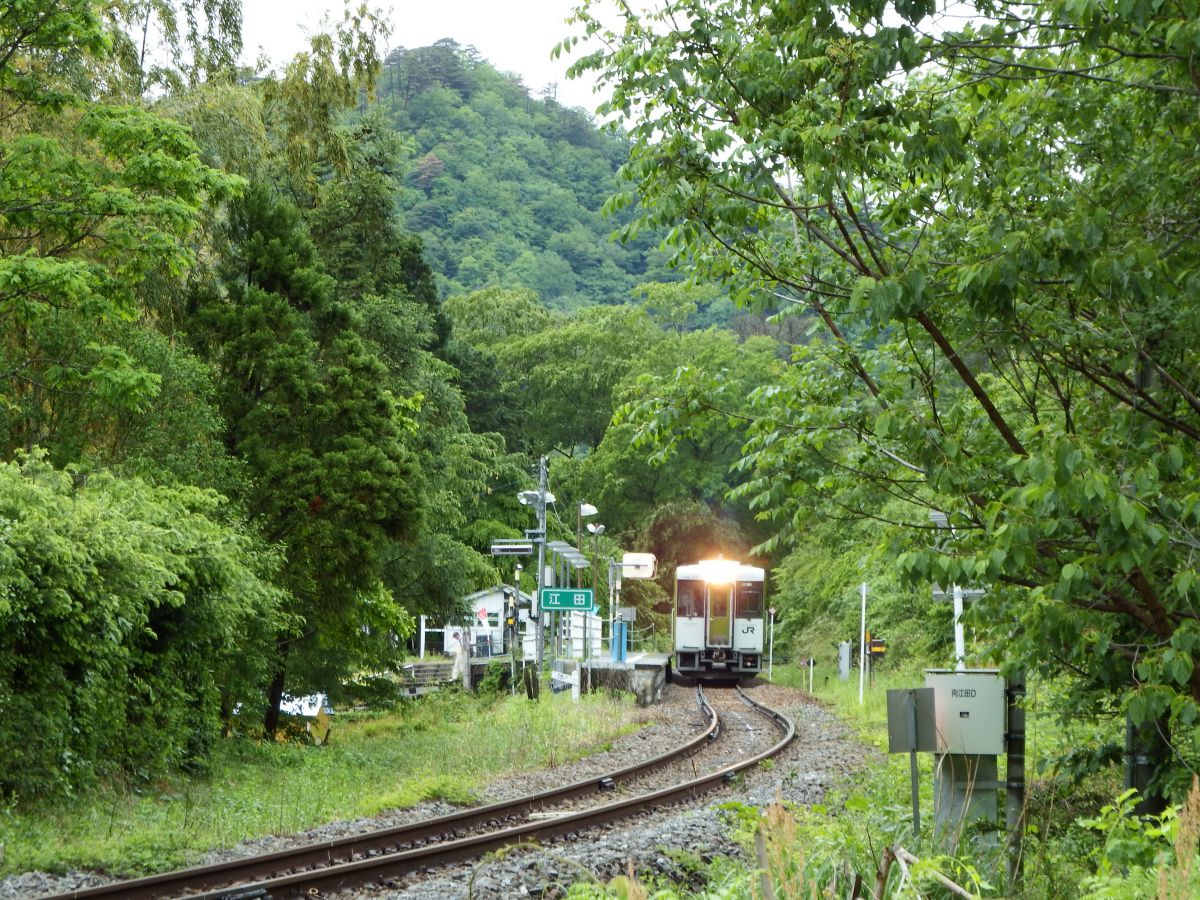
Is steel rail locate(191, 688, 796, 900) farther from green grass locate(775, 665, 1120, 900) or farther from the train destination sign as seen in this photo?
the train destination sign

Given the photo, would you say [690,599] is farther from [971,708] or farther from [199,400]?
[971,708]

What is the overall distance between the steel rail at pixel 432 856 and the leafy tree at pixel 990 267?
298cm

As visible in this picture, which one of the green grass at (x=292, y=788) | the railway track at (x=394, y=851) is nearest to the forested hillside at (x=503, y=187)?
the green grass at (x=292, y=788)

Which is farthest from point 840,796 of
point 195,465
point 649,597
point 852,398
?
point 649,597

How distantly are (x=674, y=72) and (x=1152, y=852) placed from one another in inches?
174

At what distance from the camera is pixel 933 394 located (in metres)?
7.56

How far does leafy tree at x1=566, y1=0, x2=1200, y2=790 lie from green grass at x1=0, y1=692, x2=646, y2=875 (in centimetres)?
589

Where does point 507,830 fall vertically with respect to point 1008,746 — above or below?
below

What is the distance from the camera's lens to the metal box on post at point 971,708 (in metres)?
8.88

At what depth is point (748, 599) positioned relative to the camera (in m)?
37.1

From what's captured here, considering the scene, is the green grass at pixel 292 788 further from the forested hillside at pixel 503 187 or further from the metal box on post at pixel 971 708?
the forested hillside at pixel 503 187

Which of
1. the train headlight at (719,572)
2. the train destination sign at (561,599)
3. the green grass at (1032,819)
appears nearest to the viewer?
the green grass at (1032,819)

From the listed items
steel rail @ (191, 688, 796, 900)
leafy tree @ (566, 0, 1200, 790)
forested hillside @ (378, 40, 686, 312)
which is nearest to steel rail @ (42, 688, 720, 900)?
steel rail @ (191, 688, 796, 900)

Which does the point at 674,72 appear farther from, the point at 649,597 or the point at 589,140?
the point at 589,140
